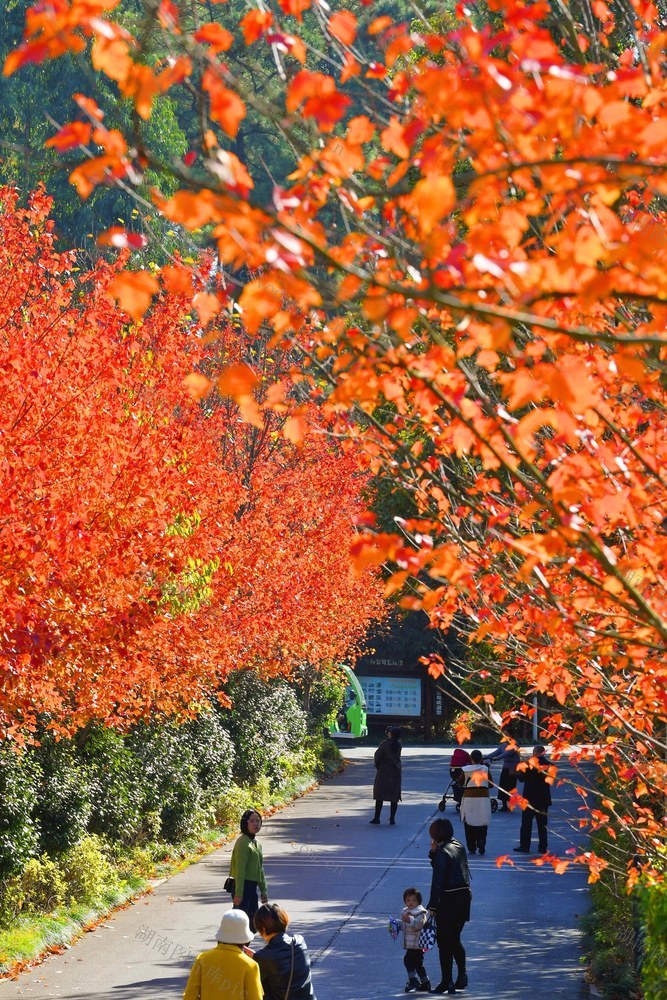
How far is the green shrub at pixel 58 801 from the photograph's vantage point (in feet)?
50.0

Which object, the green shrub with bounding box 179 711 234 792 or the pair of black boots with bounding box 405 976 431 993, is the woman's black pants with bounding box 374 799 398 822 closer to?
the green shrub with bounding box 179 711 234 792

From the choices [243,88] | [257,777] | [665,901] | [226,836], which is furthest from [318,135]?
[257,777]

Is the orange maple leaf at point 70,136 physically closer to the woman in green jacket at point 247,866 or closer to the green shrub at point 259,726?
the woman in green jacket at point 247,866

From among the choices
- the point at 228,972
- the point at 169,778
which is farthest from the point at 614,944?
the point at 169,778

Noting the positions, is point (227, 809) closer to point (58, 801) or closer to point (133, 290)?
point (58, 801)

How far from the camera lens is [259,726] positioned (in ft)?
91.1

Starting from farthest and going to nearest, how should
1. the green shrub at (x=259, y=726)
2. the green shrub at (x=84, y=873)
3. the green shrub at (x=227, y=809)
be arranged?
the green shrub at (x=259, y=726), the green shrub at (x=227, y=809), the green shrub at (x=84, y=873)

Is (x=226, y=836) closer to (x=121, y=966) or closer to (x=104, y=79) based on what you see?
(x=121, y=966)

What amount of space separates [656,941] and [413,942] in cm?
491

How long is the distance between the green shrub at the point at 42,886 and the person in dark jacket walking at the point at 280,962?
6144 mm

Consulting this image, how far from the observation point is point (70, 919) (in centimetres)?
1455

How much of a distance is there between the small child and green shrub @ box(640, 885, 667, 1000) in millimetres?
4090

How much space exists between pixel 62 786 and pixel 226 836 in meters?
7.87

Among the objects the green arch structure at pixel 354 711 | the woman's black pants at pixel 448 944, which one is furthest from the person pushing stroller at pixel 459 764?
the green arch structure at pixel 354 711
